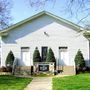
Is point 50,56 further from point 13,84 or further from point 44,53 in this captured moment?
point 13,84

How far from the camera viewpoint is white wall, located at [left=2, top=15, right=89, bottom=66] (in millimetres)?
36062

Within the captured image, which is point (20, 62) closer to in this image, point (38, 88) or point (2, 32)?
point (2, 32)

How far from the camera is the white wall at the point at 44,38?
36062mm

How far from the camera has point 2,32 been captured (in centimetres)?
3616

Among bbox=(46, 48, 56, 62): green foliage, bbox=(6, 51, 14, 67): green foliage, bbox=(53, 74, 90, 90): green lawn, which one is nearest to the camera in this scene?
bbox=(53, 74, 90, 90): green lawn

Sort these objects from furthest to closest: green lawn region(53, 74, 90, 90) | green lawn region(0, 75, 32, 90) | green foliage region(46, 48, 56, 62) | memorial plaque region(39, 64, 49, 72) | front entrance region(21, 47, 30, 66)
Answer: front entrance region(21, 47, 30, 66) → green foliage region(46, 48, 56, 62) → memorial plaque region(39, 64, 49, 72) → green lawn region(0, 75, 32, 90) → green lawn region(53, 74, 90, 90)

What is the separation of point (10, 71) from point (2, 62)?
211 centimetres

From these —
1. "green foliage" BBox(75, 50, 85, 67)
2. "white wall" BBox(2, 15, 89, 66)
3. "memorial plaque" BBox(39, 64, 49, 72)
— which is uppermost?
"white wall" BBox(2, 15, 89, 66)

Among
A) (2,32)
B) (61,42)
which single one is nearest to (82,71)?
(61,42)

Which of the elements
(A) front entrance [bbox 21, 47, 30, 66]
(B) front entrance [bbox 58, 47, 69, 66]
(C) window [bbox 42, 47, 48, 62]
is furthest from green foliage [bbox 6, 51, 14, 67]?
(B) front entrance [bbox 58, 47, 69, 66]

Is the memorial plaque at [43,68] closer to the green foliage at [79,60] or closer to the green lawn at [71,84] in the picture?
the green foliage at [79,60]

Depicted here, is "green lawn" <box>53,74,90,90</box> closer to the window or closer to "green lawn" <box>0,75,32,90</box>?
"green lawn" <box>0,75,32,90</box>

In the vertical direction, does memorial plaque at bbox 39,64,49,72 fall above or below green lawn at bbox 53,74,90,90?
above

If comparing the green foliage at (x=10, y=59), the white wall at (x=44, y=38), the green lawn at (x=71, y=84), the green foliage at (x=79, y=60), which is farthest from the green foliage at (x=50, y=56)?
the green lawn at (x=71, y=84)
